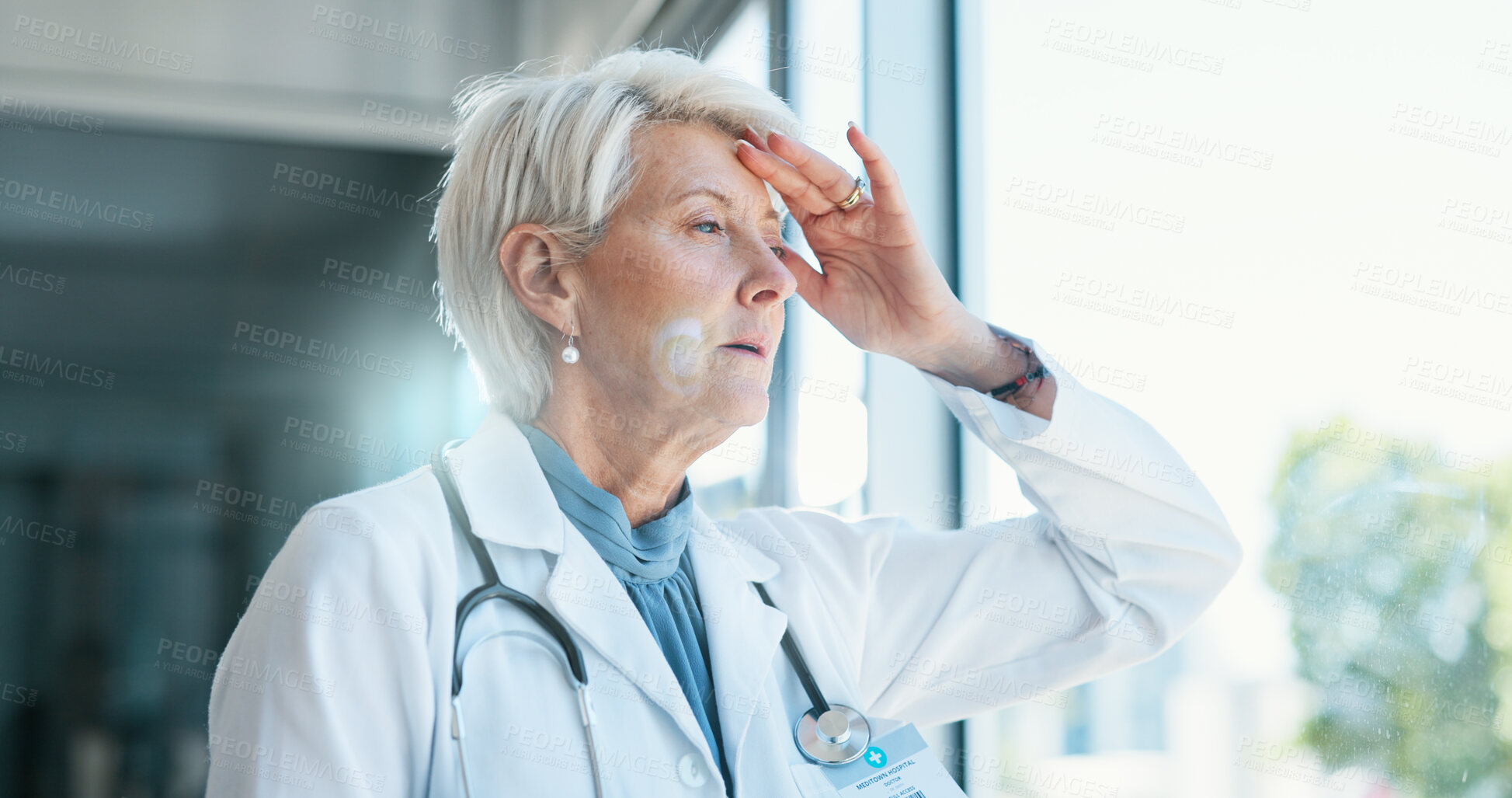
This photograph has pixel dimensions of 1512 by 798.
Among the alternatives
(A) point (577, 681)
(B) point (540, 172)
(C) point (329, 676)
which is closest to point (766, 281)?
(B) point (540, 172)

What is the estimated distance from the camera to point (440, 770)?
2.95 ft

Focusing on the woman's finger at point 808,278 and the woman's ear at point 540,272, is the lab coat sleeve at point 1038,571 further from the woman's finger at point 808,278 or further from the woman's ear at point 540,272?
the woman's ear at point 540,272

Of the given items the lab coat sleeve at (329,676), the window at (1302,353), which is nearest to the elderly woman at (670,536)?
the lab coat sleeve at (329,676)

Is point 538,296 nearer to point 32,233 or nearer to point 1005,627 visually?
point 1005,627

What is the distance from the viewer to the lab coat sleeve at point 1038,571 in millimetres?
1225

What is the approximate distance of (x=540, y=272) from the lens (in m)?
1.21

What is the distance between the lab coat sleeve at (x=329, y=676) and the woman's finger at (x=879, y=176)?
66cm

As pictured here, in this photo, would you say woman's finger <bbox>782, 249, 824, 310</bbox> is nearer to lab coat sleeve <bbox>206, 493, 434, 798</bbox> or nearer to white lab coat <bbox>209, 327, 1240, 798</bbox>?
white lab coat <bbox>209, 327, 1240, 798</bbox>

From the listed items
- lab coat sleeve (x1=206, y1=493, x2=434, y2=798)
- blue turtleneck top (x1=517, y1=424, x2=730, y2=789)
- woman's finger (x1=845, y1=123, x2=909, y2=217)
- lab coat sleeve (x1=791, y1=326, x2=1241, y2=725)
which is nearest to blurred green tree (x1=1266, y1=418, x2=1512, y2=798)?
lab coat sleeve (x1=791, y1=326, x2=1241, y2=725)

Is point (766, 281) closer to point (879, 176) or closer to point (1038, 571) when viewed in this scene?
point (879, 176)

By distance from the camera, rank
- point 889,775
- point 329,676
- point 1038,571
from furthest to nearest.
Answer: point 1038,571 → point 889,775 → point 329,676

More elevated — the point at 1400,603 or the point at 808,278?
the point at 808,278

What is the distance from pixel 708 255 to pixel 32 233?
2909mm

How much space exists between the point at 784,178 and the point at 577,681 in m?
0.65
